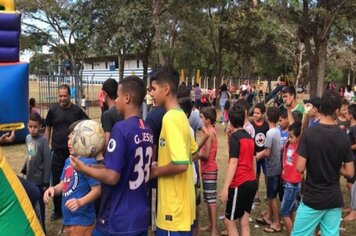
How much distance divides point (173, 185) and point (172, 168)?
16 cm

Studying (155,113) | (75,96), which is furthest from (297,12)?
(155,113)

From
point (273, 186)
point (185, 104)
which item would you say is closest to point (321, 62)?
point (273, 186)

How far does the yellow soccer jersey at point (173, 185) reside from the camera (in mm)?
→ 3100

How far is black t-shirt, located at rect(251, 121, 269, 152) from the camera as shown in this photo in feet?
19.2

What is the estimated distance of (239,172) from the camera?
4211 mm

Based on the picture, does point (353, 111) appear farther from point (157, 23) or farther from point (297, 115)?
point (157, 23)

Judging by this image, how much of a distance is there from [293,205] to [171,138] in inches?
91.4

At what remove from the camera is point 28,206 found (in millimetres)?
2590

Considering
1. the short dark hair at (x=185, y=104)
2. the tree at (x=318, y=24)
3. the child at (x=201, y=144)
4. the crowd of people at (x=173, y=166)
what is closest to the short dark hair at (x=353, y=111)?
the crowd of people at (x=173, y=166)

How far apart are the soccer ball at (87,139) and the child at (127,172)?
12cm

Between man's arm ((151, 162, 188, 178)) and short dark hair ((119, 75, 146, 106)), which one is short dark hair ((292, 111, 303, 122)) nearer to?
man's arm ((151, 162, 188, 178))

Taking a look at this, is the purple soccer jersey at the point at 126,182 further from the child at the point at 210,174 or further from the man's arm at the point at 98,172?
the child at the point at 210,174

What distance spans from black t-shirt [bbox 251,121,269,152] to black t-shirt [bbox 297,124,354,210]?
2.09m

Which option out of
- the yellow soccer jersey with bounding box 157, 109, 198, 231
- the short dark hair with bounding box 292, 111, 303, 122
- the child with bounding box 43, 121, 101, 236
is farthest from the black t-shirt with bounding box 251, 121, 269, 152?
the child with bounding box 43, 121, 101, 236
